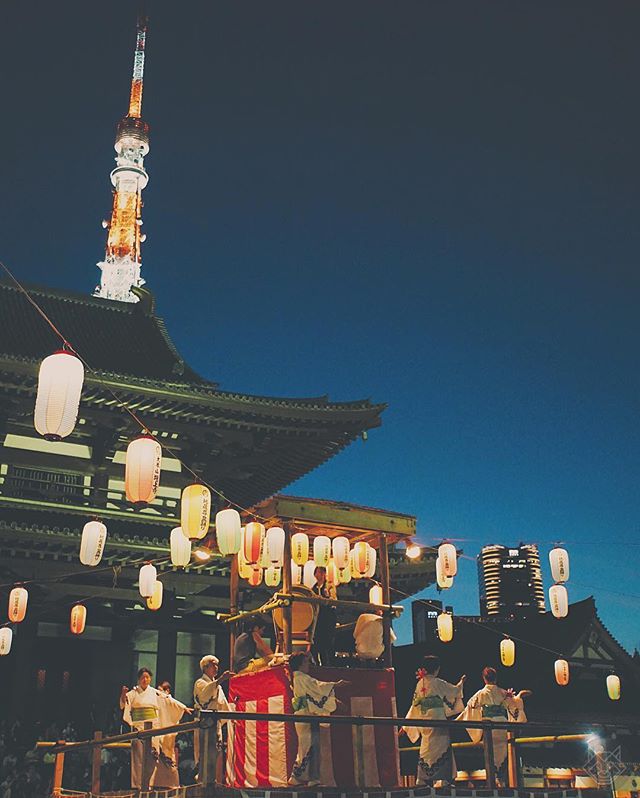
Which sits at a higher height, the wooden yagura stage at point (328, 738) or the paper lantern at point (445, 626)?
the paper lantern at point (445, 626)

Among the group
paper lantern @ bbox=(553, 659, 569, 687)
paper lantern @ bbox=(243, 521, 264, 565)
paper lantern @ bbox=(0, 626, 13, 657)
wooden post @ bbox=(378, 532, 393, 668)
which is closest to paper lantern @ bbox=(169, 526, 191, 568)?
paper lantern @ bbox=(243, 521, 264, 565)

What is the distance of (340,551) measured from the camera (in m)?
11.2

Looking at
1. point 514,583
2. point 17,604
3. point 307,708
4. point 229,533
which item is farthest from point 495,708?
point 514,583

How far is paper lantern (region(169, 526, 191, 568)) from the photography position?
43.2 feet

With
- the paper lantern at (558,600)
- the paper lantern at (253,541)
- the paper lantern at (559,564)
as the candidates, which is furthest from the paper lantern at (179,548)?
the paper lantern at (558,600)

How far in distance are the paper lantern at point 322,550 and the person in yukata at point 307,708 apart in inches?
106

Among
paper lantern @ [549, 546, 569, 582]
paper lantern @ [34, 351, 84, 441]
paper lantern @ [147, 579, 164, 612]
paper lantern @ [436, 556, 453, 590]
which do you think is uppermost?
paper lantern @ [34, 351, 84, 441]

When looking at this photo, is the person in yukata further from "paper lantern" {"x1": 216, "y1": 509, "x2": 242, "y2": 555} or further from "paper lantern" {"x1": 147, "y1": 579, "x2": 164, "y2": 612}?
"paper lantern" {"x1": 147, "y1": 579, "x2": 164, "y2": 612}

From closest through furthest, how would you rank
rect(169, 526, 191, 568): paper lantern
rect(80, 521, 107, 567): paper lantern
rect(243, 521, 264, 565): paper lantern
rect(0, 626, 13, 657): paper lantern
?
rect(243, 521, 264, 565): paper lantern, rect(80, 521, 107, 567): paper lantern, rect(169, 526, 191, 568): paper lantern, rect(0, 626, 13, 657): paper lantern

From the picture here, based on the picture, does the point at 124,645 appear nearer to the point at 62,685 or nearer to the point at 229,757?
the point at 62,685

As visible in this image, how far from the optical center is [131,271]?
5675 cm

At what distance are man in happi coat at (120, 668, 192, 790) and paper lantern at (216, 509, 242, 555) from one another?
2.12m

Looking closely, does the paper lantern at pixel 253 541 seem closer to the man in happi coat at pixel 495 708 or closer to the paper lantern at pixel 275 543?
the paper lantern at pixel 275 543

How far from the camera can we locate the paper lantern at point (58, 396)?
30.2 feet
